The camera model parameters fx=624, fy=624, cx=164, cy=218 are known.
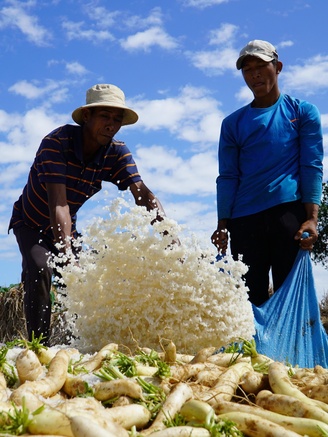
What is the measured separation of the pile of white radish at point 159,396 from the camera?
6.43ft

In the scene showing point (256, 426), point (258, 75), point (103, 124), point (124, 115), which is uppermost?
point (258, 75)

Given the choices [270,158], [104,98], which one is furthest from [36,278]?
[270,158]

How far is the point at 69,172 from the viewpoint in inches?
177

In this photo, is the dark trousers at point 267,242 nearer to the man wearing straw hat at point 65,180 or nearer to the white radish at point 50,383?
the man wearing straw hat at point 65,180

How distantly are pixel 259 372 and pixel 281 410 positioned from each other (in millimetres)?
471

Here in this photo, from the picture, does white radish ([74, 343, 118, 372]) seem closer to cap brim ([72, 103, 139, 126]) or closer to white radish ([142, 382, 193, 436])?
white radish ([142, 382, 193, 436])

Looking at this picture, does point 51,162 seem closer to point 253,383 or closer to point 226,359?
point 226,359

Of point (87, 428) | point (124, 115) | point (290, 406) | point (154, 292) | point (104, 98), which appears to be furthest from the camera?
point (124, 115)

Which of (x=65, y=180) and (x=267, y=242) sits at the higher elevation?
(x=65, y=180)

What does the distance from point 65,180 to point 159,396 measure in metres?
2.16

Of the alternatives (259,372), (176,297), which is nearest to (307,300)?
(176,297)

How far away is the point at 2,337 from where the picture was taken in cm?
1041

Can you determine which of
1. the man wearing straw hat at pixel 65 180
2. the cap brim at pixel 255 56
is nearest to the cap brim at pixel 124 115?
the man wearing straw hat at pixel 65 180

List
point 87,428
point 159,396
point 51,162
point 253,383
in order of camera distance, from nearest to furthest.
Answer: point 87,428
point 159,396
point 253,383
point 51,162
